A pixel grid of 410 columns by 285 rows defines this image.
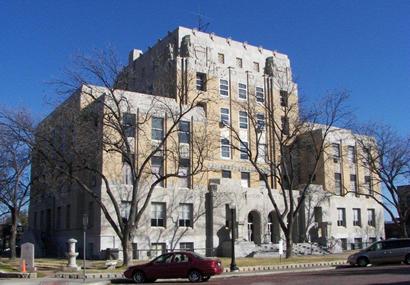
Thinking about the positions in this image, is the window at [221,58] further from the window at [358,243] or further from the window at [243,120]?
the window at [358,243]

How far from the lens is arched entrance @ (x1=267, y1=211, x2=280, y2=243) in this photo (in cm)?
5352

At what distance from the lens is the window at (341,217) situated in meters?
60.9

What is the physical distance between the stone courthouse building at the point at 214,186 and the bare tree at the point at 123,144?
277 millimetres

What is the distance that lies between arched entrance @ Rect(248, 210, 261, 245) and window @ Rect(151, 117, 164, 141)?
480 inches

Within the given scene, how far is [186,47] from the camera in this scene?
58469 millimetres

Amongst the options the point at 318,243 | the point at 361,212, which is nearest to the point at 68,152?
the point at 318,243

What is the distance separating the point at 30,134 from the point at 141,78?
32.5 metres

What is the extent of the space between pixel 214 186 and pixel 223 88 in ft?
44.3

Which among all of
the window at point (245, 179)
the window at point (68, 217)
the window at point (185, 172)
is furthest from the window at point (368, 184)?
the window at point (68, 217)

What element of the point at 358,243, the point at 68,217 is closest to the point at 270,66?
the point at 358,243

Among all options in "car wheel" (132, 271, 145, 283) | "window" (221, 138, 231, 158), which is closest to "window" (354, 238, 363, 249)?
"window" (221, 138, 231, 158)

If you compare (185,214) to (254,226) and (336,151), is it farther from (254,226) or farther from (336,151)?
(336,151)

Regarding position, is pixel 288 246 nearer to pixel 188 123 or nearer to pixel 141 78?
pixel 188 123

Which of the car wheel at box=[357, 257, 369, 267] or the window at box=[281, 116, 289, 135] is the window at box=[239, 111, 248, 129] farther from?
the car wheel at box=[357, 257, 369, 267]
